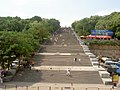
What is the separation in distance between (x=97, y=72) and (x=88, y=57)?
15907mm

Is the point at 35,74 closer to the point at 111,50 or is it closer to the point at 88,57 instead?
the point at 88,57

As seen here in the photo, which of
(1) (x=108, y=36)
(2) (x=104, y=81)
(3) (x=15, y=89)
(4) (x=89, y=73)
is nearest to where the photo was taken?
(3) (x=15, y=89)

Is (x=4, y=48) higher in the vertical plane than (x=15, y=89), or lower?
higher

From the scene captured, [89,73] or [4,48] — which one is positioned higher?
[4,48]

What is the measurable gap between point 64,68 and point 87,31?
7616 centimetres

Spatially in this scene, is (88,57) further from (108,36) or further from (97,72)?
(108,36)

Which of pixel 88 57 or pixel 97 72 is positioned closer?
pixel 97 72

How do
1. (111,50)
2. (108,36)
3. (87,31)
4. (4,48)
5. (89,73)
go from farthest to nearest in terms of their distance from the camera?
(87,31)
(108,36)
(111,50)
(89,73)
(4,48)

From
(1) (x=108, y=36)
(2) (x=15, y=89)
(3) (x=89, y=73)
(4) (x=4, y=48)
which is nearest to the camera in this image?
(2) (x=15, y=89)

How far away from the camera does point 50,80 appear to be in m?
40.1

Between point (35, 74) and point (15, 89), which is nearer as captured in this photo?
point (15, 89)

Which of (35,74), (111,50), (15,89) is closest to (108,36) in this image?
(111,50)

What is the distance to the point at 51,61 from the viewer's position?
5666cm

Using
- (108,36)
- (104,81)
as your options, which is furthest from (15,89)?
(108,36)
